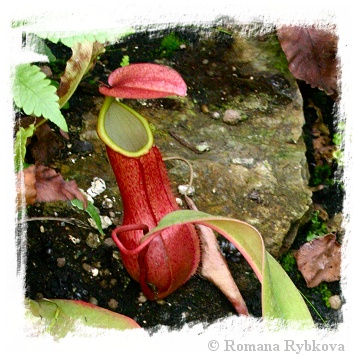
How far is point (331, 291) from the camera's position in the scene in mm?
1422

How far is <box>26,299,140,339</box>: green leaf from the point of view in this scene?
39.7 inches

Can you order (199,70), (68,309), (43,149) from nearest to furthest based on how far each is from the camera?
(68,309)
(43,149)
(199,70)

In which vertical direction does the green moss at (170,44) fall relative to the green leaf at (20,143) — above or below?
above

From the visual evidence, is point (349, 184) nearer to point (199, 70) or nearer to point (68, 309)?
point (199, 70)

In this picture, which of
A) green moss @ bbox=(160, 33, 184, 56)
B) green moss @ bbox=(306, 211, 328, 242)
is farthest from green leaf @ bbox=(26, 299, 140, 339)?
green moss @ bbox=(160, 33, 184, 56)

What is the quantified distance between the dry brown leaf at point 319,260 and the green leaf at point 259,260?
0.45 m

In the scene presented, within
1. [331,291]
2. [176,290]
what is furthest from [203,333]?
[331,291]

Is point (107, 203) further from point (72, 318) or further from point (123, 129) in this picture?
point (72, 318)

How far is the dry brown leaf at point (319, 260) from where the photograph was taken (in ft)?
4.68

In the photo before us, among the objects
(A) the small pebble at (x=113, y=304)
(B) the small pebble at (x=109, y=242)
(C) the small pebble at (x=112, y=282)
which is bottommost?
(A) the small pebble at (x=113, y=304)

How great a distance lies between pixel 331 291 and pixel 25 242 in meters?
0.82

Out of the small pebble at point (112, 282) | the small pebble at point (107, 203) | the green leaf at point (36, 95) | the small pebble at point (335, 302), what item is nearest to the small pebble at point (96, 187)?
the small pebble at point (107, 203)

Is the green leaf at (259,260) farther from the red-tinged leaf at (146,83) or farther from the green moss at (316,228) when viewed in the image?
the green moss at (316,228)

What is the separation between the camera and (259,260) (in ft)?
3.09
